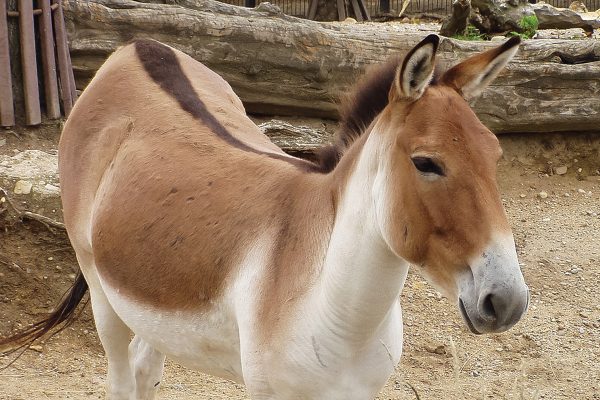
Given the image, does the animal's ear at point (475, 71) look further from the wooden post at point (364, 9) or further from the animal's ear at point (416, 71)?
the wooden post at point (364, 9)

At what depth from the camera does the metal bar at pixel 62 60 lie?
19.1ft

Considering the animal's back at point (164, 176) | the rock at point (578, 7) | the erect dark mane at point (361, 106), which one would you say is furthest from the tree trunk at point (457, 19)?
the rock at point (578, 7)

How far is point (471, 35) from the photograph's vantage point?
A: 26.7ft

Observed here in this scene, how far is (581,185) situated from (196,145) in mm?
4239

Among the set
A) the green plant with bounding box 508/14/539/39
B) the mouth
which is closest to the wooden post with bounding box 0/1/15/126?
the mouth

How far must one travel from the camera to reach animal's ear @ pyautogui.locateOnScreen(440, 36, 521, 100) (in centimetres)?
248

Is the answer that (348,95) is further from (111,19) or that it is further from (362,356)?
(111,19)

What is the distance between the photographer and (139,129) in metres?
3.55

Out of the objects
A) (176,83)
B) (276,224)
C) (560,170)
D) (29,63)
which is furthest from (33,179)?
(560,170)

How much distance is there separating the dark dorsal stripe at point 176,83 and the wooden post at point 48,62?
2.00 metres

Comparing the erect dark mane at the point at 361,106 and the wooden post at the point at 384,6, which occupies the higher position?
the erect dark mane at the point at 361,106

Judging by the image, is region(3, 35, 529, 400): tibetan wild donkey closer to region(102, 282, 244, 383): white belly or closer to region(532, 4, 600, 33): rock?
region(102, 282, 244, 383): white belly

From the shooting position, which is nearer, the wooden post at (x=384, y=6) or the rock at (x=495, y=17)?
the rock at (x=495, y=17)

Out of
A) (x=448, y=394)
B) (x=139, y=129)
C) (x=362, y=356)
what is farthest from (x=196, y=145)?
(x=448, y=394)
